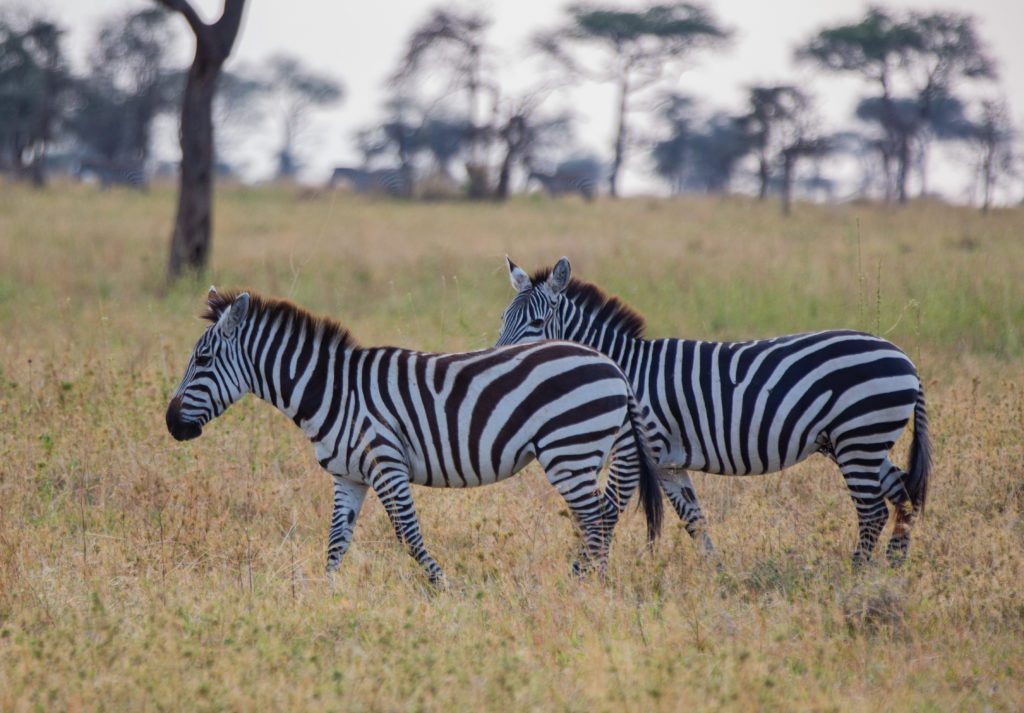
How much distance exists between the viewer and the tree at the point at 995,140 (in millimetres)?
30141

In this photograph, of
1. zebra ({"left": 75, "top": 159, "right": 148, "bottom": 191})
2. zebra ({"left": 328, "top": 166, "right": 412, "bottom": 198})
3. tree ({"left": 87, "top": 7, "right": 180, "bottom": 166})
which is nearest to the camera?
zebra ({"left": 328, "top": 166, "right": 412, "bottom": 198})

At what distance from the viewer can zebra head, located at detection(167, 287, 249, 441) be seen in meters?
5.63

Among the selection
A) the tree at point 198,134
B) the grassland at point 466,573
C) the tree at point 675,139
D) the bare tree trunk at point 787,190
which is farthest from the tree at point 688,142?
the grassland at point 466,573

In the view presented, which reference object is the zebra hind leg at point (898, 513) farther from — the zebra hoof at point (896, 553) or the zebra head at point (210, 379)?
the zebra head at point (210, 379)

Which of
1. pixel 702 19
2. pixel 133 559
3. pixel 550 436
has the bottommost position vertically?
pixel 133 559

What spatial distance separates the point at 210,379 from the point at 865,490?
3340 mm

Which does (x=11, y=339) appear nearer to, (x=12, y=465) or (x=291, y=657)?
(x=12, y=465)

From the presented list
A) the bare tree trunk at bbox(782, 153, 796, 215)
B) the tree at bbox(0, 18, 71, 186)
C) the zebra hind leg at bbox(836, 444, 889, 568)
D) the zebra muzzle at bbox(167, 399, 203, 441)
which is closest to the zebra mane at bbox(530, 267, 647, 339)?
the zebra hind leg at bbox(836, 444, 889, 568)

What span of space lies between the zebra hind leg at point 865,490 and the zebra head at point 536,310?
1.72 meters

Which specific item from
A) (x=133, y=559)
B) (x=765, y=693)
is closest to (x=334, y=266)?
(x=133, y=559)

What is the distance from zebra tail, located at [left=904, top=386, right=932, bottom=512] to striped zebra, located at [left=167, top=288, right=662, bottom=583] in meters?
1.36

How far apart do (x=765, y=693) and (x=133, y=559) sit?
322 centimetres

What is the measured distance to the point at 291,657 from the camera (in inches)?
170

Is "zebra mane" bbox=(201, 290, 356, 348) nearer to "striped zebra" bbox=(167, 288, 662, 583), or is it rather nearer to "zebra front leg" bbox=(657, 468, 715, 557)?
"striped zebra" bbox=(167, 288, 662, 583)
